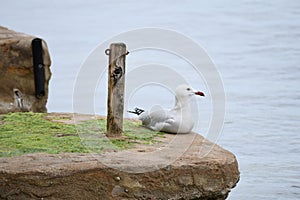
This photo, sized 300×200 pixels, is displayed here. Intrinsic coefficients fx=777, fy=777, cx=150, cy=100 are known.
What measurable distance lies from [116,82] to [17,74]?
2.39 meters

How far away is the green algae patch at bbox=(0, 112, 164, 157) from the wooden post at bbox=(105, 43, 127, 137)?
13 cm

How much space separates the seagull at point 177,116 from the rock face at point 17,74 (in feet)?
6.55

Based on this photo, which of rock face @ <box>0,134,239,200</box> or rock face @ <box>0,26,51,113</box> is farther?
rock face @ <box>0,26,51,113</box>

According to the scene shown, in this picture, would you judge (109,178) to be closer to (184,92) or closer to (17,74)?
(184,92)

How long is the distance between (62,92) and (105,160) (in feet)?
13.4

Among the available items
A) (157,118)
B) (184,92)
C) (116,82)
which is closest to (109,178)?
(116,82)

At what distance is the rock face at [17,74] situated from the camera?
6500mm

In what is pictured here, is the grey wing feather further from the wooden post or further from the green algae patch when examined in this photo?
the wooden post

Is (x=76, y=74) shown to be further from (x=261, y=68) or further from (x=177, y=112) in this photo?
(x=177, y=112)

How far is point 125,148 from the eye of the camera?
426 centimetres

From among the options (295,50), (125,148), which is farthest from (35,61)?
(295,50)

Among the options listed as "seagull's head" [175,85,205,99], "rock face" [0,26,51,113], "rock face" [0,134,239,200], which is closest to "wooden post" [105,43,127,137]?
"rock face" [0,134,239,200]

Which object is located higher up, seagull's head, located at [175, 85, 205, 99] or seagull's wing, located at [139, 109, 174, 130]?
seagull's head, located at [175, 85, 205, 99]

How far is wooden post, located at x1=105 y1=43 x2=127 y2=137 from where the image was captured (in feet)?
14.4
